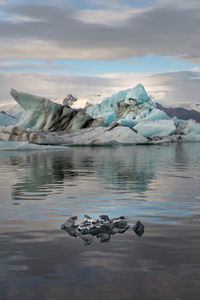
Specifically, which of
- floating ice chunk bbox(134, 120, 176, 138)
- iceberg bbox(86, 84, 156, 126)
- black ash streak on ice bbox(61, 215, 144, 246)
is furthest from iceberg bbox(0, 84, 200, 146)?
black ash streak on ice bbox(61, 215, 144, 246)

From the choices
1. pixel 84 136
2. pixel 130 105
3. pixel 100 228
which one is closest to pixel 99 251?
pixel 100 228

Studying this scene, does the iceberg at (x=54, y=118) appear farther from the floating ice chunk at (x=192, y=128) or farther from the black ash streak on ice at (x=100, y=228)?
the black ash streak on ice at (x=100, y=228)

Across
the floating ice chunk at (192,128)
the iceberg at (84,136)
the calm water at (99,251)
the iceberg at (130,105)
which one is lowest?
the calm water at (99,251)

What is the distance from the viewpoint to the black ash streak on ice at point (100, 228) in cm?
469

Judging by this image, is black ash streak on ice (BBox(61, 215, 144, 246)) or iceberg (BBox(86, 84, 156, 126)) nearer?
black ash streak on ice (BBox(61, 215, 144, 246))

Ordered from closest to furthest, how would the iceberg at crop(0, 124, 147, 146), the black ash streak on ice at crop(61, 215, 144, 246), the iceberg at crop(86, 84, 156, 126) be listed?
1. the black ash streak on ice at crop(61, 215, 144, 246)
2. the iceberg at crop(0, 124, 147, 146)
3. the iceberg at crop(86, 84, 156, 126)

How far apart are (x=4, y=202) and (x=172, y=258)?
4097mm

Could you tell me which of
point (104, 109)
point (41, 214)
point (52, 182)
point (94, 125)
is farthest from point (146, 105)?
point (41, 214)

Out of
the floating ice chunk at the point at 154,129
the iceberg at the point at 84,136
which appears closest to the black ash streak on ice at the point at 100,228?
the iceberg at the point at 84,136

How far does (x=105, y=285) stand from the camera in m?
3.14

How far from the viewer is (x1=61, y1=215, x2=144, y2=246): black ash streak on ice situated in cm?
469

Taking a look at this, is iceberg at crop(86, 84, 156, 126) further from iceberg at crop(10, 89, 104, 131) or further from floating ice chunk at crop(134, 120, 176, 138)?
iceberg at crop(10, 89, 104, 131)

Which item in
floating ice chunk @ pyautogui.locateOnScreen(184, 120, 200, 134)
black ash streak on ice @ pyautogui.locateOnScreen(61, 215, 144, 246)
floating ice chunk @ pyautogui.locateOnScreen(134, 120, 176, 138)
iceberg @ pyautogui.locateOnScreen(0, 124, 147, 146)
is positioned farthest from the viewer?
floating ice chunk @ pyautogui.locateOnScreen(184, 120, 200, 134)

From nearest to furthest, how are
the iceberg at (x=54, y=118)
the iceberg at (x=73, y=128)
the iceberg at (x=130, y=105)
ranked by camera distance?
the iceberg at (x=73, y=128)
the iceberg at (x=54, y=118)
the iceberg at (x=130, y=105)
